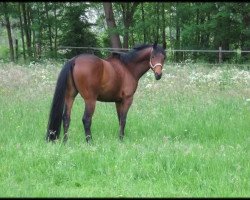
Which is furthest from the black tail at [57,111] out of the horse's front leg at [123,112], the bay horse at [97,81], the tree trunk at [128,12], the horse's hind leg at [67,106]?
the tree trunk at [128,12]

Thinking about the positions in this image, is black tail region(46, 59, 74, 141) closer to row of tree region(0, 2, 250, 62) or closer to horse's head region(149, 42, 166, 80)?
horse's head region(149, 42, 166, 80)

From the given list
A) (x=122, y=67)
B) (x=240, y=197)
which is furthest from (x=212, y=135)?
(x=240, y=197)

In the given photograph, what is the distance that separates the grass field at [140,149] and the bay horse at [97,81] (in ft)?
1.56

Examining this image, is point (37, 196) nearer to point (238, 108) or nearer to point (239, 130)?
point (239, 130)

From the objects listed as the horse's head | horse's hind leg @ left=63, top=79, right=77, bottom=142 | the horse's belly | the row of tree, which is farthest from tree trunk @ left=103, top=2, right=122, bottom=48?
horse's hind leg @ left=63, top=79, right=77, bottom=142

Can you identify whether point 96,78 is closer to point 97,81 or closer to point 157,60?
point 97,81

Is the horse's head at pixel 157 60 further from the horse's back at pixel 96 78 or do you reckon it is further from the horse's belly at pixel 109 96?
the horse's belly at pixel 109 96

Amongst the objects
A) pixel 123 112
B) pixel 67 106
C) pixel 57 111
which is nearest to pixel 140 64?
pixel 123 112

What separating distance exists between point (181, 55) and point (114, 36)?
512 cm

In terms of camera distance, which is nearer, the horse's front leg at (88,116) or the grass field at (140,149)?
the grass field at (140,149)

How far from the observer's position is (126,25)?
3769 cm

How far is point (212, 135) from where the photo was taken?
9625mm

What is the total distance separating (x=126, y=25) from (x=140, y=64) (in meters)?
28.2

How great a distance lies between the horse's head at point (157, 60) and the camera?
955 centimetres
